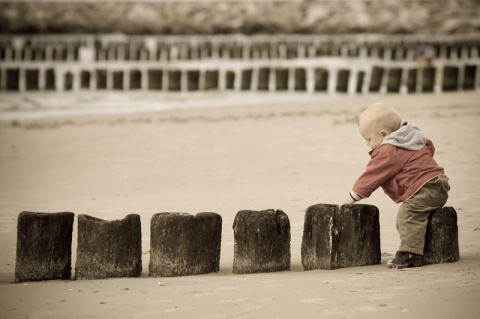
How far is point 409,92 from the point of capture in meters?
21.6

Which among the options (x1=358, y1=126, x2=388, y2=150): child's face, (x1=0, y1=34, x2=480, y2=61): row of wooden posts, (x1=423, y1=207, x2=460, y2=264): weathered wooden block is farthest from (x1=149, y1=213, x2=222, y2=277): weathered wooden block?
(x1=0, y1=34, x2=480, y2=61): row of wooden posts

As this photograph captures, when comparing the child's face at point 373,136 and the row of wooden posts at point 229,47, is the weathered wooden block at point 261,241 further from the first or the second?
the row of wooden posts at point 229,47

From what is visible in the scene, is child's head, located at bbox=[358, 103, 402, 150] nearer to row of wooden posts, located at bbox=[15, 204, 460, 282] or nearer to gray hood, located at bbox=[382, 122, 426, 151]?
gray hood, located at bbox=[382, 122, 426, 151]

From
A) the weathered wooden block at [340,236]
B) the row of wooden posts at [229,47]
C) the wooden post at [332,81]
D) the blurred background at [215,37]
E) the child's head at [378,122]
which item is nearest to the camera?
the weathered wooden block at [340,236]

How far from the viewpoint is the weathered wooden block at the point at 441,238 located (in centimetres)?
667

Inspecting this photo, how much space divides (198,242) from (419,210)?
1.25 meters

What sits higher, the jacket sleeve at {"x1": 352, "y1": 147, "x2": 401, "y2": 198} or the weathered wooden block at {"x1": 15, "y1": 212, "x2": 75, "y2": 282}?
the jacket sleeve at {"x1": 352, "y1": 147, "x2": 401, "y2": 198}

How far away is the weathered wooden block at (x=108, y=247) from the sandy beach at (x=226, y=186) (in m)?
0.12

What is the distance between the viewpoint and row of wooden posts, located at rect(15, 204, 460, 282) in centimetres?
662

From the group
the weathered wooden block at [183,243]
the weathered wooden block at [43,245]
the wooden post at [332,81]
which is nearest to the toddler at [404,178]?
the weathered wooden block at [183,243]

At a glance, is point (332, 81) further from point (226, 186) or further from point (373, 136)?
point (373, 136)

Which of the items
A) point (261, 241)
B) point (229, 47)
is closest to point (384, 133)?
point (261, 241)

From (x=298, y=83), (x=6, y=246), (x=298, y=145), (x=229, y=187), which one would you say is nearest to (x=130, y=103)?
(x=298, y=83)

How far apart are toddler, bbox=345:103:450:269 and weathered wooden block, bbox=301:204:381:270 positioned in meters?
0.11
